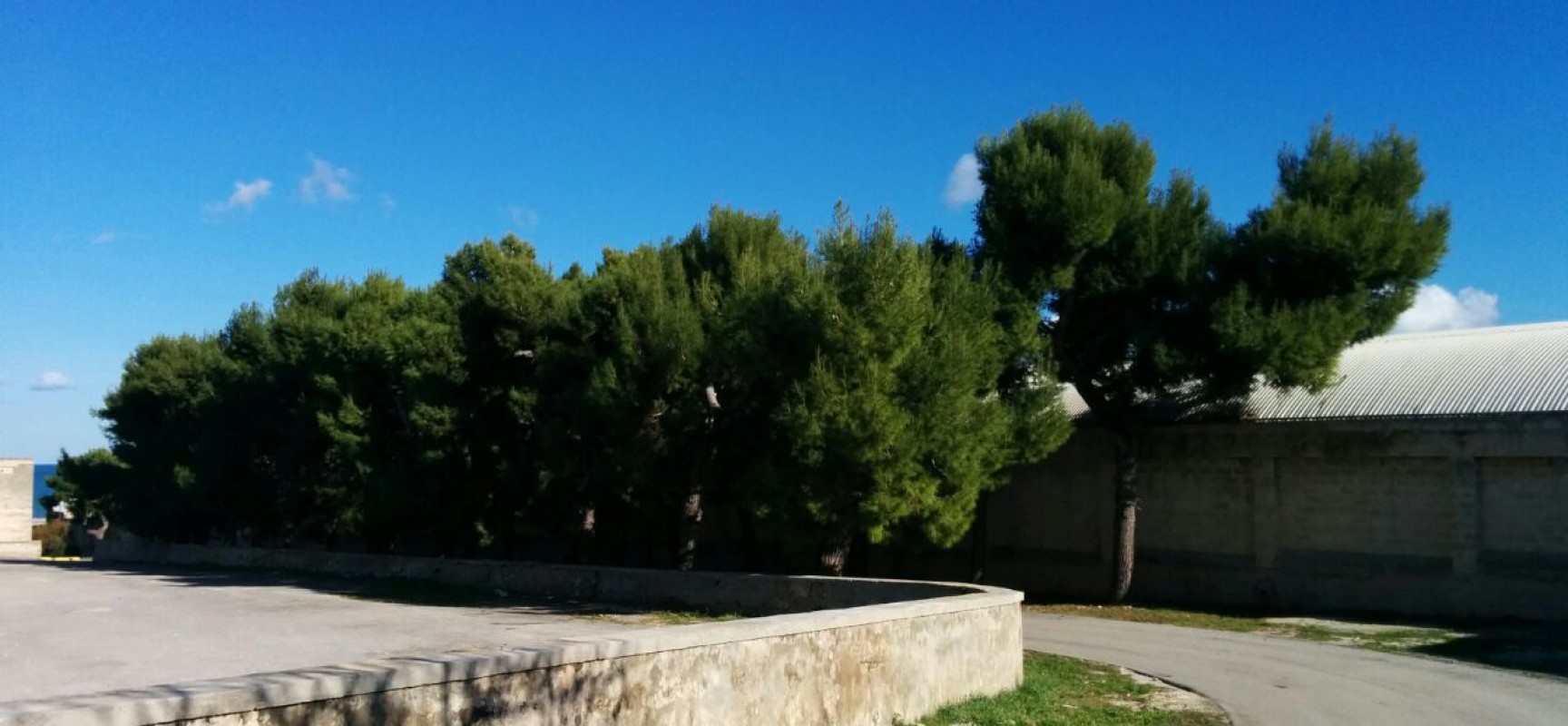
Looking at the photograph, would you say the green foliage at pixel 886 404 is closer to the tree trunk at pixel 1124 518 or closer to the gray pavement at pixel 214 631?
the gray pavement at pixel 214 631

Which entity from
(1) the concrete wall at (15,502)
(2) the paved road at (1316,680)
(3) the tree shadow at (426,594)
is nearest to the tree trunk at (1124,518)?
(2) the paved road at (1316,680)

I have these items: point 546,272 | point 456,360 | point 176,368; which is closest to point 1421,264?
point 546,272

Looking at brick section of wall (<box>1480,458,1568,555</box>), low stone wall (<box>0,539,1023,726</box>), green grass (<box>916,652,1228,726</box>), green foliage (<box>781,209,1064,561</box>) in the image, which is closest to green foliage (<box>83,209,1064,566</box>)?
green foliage (<box>781,209,1064,561</box>)

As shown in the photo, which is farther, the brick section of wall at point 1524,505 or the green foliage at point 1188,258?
the green foliage at point 1188,258

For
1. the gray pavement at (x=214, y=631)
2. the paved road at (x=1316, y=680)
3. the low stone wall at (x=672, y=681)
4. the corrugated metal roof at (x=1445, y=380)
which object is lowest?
the gray pavement at (x=214, y=631)

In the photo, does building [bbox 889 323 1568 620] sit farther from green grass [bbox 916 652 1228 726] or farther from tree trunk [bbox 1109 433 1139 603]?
green grass [bbox 916 652 1228 726]

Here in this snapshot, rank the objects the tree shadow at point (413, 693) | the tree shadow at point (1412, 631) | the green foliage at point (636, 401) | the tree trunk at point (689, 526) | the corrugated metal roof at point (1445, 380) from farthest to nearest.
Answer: the tree trunk at point (689, 526), the corrugated metal roof at point (1445, 380), the green foliage at point (636, 401), the tree shadow at point (1412, 631), the tree shadow at point (413, 693)

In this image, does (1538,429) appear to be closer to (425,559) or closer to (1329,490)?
(1329,490)

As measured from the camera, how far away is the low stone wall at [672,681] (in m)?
6.12

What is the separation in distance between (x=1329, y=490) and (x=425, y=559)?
20539 millimetres

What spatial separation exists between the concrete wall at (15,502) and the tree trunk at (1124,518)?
2561 inches

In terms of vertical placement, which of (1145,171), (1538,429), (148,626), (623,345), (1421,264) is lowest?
(148,626)

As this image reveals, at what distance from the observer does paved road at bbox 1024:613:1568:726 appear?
39.6 feet

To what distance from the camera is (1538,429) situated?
21.2 meters
